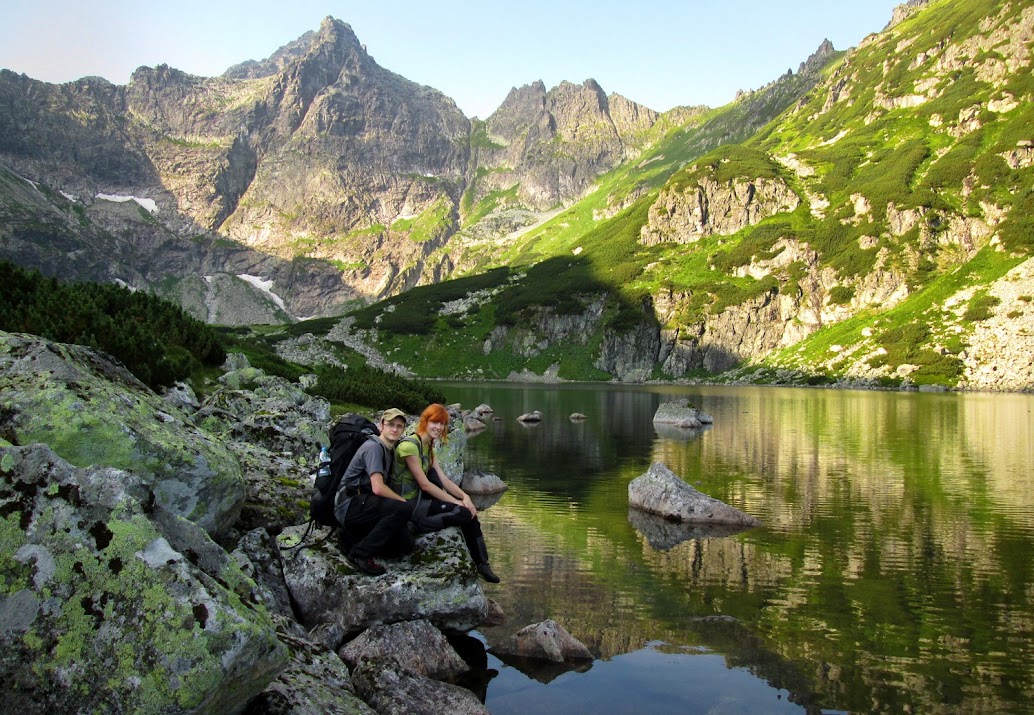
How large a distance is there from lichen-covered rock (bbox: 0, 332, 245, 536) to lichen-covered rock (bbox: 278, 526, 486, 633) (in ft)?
5.38

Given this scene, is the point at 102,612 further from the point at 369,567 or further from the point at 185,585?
the point at 369,567

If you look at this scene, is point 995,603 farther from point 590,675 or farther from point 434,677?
point 434,677

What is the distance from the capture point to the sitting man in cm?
1139

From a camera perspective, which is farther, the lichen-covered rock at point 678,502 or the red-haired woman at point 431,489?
the lichen-covered rock at point 678,502

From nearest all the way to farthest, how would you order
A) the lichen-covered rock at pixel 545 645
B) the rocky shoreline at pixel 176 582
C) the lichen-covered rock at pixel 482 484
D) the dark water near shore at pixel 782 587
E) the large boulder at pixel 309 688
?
the rocky shoreline at pixel 176 582, the large boulder at pixel 309 688, the dark water near shore at pixel 782 587, the lichen-covered rock at pixel 545 645, the lichen-covered rock at pixel 482 484

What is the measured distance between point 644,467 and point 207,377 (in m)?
23.2

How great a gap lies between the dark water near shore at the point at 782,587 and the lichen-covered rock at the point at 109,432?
227 inches

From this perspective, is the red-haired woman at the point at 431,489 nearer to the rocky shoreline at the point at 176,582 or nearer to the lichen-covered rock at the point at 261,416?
the rocky shoreline at the point at 176,582

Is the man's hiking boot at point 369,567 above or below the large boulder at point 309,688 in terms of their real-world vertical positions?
above

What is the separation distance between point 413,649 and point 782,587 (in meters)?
9.79

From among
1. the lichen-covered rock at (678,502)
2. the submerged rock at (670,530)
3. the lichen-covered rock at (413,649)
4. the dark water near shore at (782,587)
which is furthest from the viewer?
the lichen-covered rock at (678,502)


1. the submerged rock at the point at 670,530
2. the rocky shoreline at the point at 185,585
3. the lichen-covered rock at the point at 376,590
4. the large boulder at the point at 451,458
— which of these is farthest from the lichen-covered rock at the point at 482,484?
the lichen-covered rock at the point at 376,590

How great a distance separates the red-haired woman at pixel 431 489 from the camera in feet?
40.0

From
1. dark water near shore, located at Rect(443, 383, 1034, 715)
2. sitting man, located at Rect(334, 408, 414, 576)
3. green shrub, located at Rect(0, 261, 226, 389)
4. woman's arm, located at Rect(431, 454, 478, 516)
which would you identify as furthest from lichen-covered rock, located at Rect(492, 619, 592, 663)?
green shrub, located at Rect(0, 261, 226, 389)
